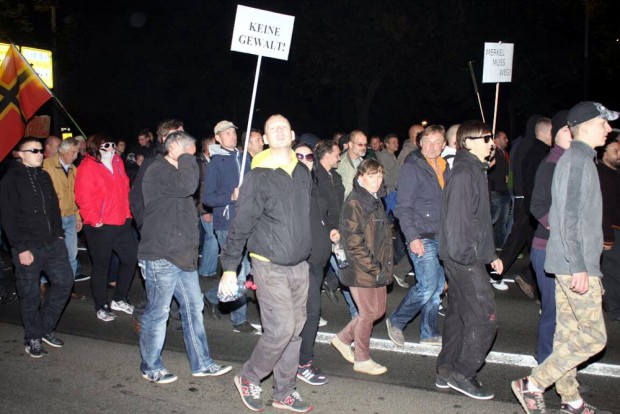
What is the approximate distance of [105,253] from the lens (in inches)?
303

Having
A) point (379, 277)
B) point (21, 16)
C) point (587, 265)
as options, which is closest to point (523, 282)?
point (379, 277)

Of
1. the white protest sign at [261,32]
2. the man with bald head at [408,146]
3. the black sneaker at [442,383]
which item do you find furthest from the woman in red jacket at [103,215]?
the man with bald head at [408,146]

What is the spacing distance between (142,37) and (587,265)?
28.6 meters

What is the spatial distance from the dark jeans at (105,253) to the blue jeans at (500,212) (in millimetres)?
5691

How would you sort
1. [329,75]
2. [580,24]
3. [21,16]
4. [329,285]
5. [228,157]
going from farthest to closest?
[329,75]
[580,24]
[21,16]
[329,285]
[228,157]

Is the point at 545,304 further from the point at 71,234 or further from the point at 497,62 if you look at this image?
the point at 497,62

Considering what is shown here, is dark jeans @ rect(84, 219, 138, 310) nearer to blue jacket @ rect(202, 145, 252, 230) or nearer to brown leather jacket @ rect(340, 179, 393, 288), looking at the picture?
blue jacket @ rect(202, 145, 252, 230)

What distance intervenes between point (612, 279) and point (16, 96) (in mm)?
6862

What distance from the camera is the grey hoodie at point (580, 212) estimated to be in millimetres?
4562

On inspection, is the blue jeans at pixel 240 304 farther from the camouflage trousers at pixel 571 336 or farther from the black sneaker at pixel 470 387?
the camouflage trousers at pixel 571 336

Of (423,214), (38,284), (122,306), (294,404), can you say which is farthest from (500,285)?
(38,284)

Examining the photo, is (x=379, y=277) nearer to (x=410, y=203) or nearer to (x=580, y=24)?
(x=410, y=203)

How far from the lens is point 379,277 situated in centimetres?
569

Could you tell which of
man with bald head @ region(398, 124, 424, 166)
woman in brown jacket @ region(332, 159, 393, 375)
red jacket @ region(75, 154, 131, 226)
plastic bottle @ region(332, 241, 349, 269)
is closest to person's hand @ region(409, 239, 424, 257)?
woman in brown jacket @ region(332, 159, 393, 375)
